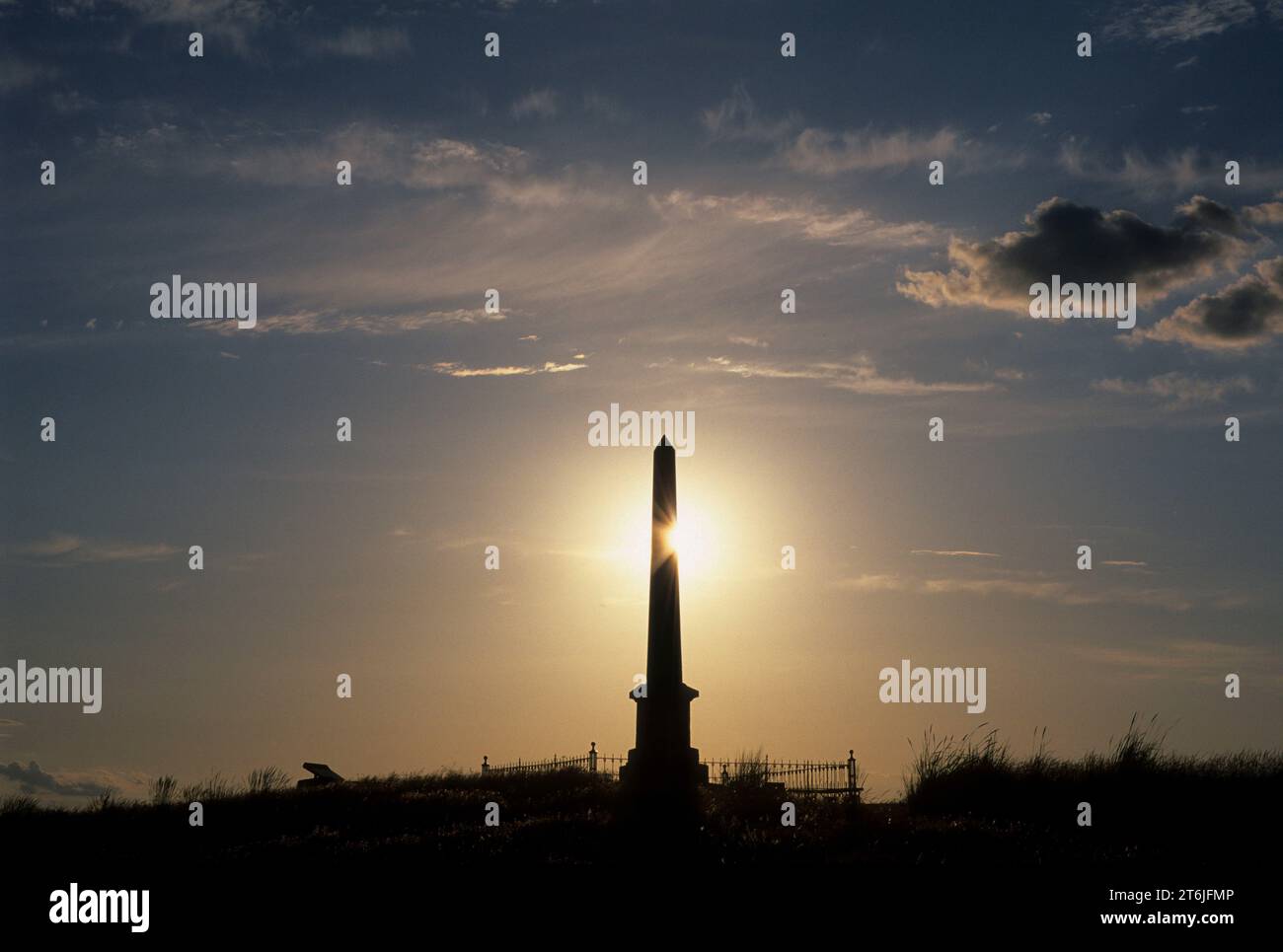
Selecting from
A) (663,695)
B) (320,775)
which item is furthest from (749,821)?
(320,775)

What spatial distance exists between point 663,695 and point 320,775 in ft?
37.6

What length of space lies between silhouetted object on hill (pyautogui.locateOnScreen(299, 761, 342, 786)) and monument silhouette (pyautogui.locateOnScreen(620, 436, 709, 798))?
948 cm

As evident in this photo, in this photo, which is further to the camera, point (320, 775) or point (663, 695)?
point (320, 775)

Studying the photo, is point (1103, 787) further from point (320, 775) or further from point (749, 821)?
point (320, 775)

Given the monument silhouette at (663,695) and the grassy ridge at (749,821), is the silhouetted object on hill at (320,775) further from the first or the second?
the monument silhouette at (663,695)

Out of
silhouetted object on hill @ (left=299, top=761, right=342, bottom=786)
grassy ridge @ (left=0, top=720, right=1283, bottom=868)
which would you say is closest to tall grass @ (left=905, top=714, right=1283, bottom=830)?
grassy ridge @ (left=0, top=720, right=1283, bottom=868)

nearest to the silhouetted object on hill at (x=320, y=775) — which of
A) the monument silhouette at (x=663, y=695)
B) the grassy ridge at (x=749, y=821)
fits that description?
the grassy ridge at (x=749, y=821)

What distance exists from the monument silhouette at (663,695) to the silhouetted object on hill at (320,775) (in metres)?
9.48

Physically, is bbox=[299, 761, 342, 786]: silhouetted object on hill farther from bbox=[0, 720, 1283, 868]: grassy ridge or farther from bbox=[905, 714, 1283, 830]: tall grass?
bbox=[905, 714, 1283, 830]: tall grass

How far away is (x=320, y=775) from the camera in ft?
91.2

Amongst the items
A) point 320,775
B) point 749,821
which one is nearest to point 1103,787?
point 749,821

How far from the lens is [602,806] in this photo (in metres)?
21.2

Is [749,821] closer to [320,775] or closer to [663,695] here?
[663,695]

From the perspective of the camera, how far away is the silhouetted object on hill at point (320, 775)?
87.8 feet
